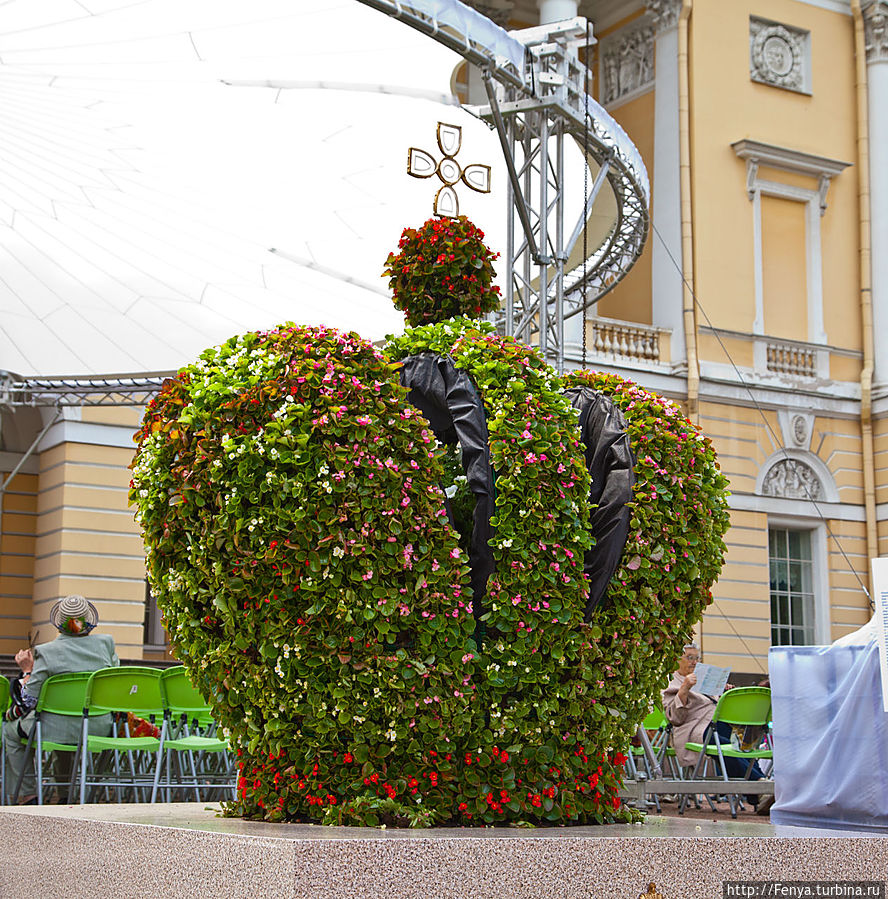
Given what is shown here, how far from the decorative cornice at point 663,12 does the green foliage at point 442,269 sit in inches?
697

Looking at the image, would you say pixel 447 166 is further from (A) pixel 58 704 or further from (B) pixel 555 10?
(B) pixel 555 10

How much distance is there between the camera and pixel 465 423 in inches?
162

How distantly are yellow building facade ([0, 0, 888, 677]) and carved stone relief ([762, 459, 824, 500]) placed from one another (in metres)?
Result: 0.03

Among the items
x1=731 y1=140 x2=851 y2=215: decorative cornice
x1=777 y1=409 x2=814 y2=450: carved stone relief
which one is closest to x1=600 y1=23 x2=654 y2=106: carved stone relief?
x1=731 y1=140 x2=851 y2=215: decorative cornice

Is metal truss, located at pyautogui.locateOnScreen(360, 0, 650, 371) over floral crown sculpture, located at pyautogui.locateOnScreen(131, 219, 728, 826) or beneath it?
over

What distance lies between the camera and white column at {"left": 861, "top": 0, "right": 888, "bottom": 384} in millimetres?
21641

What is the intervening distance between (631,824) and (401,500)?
1.33m

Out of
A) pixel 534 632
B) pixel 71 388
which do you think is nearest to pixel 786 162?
pixel 71 388

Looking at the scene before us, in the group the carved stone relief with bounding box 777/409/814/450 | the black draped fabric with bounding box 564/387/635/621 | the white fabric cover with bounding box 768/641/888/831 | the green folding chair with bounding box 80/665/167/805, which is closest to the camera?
the black draped fabric with bounding box 564/387/635/621

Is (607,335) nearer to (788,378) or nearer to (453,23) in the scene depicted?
(788,378)

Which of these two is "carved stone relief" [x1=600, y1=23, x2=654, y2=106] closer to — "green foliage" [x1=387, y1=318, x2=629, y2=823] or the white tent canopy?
the white tent canopy

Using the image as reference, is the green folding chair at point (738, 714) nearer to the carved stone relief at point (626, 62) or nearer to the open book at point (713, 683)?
the open book at point (713, 683)

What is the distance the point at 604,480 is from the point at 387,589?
94 centimetres

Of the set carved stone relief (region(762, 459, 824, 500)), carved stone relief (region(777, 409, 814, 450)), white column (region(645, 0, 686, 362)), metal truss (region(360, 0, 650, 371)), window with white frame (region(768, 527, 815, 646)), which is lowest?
window with white frame (region(768, 527, 815, 646))
